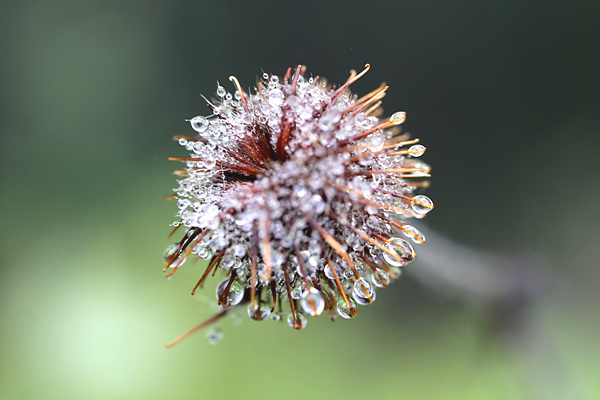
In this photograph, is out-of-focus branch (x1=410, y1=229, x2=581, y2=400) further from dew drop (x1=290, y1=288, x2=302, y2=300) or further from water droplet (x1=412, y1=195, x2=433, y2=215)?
dew drop (x1=290, y1=288, x2=302, y2=300)

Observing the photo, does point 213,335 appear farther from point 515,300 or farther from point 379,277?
point 515,300

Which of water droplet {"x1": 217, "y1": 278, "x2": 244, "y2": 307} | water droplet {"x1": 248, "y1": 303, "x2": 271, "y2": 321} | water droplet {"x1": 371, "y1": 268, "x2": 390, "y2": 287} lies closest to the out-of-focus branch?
water droplet {"x1": 371, "y1": 268, "x2": 390, "y2": 287}

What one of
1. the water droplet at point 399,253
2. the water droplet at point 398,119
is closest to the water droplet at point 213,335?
the water droplet at point 399,253

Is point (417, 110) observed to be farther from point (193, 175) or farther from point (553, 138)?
point (193, 175)

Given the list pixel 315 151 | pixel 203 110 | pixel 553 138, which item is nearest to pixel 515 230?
pixel 553 138

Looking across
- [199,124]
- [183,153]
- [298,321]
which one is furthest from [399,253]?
[183,153]
